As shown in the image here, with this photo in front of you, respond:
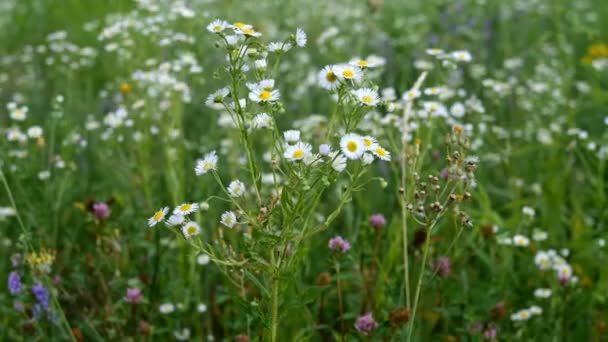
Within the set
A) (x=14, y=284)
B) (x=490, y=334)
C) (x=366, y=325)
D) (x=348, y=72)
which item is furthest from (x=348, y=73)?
(x=14, y=284)

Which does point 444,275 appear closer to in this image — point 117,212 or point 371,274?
point 371,274

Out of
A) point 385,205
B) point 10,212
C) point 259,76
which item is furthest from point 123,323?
point 385,205

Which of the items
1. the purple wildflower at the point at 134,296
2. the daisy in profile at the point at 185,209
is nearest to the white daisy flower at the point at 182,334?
the purple wildflower at the point at 134,296

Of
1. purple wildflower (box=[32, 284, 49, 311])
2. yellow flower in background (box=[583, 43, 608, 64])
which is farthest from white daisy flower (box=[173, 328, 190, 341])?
yellow flower in background (box=[583, 43, 608, 64])

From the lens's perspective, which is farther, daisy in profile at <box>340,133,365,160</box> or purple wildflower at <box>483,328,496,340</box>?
purple wildflower at <box>483,328,496,340</box>

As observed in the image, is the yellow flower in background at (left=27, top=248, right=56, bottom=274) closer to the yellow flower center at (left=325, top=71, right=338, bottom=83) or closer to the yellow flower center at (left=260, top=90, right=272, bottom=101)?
the yellow flower center at (left=260, top=90, right=272, bottom=101)

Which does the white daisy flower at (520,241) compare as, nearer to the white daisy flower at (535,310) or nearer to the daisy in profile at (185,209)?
the white daisy flower at (535,310)

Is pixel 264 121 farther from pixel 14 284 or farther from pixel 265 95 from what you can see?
pixel 14 284
